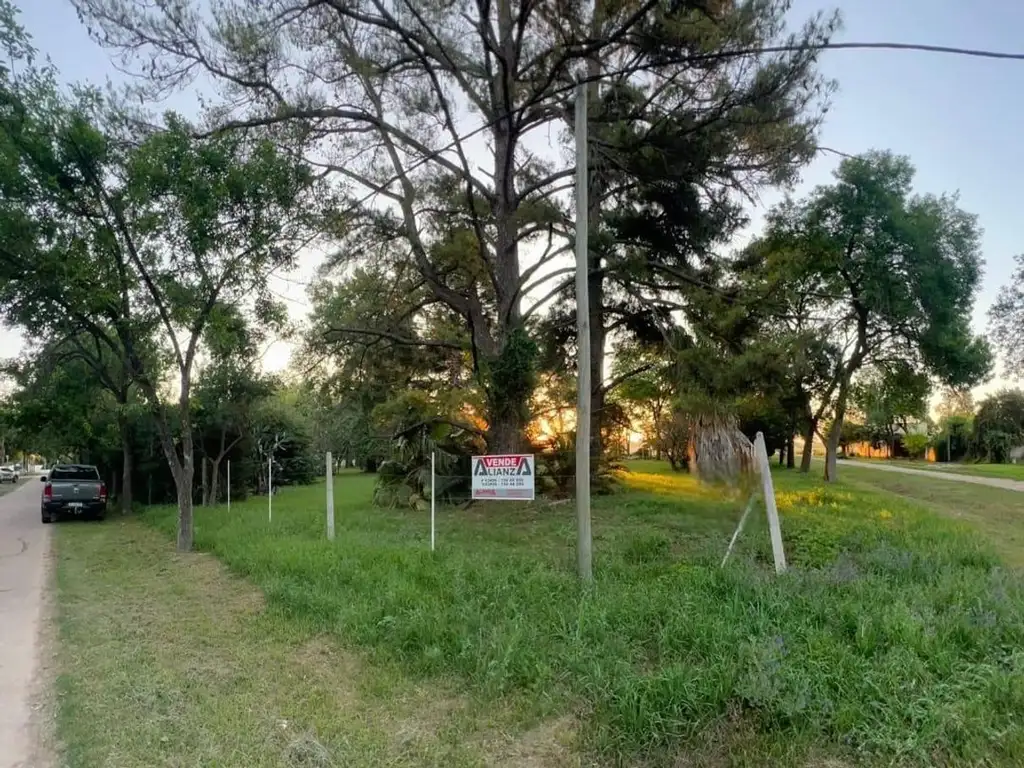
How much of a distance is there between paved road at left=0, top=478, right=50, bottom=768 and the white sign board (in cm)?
458

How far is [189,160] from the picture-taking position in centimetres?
991

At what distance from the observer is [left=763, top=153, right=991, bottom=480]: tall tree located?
20812mm

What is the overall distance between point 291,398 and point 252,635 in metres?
30.4

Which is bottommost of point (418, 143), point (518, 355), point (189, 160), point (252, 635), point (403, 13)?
point (252, 635)

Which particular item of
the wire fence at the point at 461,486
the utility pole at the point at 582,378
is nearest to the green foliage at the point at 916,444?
the wire fence at the point at 461,486

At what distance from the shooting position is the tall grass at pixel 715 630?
11.0ft

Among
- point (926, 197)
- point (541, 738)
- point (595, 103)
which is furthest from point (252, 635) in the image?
point (926, 197)

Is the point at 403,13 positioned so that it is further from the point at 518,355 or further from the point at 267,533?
the point at 267,533

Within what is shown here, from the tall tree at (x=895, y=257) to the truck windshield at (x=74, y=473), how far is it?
2253 cm

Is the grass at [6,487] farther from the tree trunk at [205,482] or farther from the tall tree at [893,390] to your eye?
the tall tree at [893,390]

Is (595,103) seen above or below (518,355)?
above

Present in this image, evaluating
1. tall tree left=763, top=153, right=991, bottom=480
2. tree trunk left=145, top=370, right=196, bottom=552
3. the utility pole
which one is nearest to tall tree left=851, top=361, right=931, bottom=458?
tall tree left=763, top=153, right=991, bottom=480

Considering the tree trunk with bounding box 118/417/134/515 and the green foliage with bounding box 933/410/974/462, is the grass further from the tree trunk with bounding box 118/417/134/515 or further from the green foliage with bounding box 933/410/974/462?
the green foliage with bounding box 933/410/974/462

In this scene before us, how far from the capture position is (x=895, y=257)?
2123 cm
